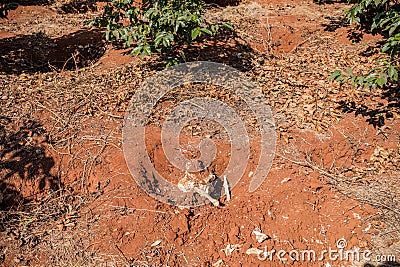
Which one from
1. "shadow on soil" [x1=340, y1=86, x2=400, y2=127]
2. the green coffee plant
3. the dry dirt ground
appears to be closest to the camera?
→ the dry dirt ground

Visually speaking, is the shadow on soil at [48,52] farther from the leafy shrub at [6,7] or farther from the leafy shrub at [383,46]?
the leafy shrub at [383,46]

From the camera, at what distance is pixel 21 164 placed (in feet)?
10.9

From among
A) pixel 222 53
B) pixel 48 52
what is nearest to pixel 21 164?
pixel 48 52

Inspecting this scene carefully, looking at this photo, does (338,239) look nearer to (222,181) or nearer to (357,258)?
(357,258)

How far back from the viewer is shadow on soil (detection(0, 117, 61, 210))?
3.25 m

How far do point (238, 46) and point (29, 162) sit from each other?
11.7 ft

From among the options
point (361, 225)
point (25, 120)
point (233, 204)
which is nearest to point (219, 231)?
point (233, 204)

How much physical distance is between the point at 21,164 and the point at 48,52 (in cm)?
260

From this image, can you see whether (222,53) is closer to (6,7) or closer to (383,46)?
(383,46)

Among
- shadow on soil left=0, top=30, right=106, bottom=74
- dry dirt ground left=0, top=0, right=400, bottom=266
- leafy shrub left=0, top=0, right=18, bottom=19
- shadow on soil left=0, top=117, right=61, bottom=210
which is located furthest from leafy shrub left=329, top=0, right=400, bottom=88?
leafy shrub left=0, top=0, right=18, bottom=19

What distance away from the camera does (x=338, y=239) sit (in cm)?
290

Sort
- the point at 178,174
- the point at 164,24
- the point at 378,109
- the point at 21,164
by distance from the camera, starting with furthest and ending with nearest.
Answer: the point at 378,109 < the point at 164,24 < the point at 178,174 < the point at 21,164

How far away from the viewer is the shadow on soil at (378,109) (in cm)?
406

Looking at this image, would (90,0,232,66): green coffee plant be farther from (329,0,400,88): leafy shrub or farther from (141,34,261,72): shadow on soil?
(329,0,400,88): leafy shrub
